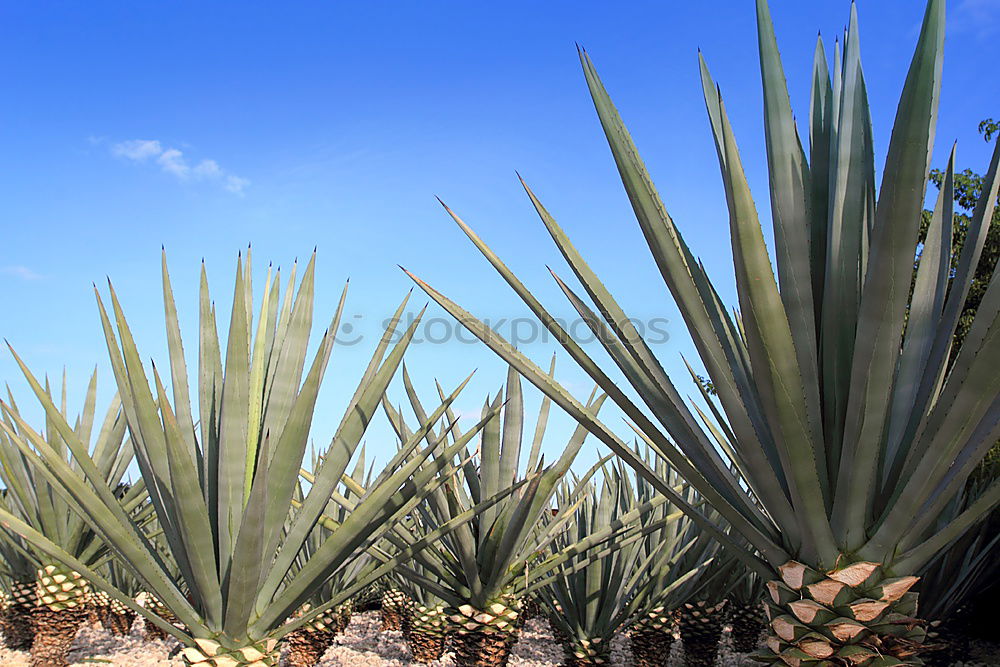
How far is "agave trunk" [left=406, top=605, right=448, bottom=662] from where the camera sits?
5473 mm

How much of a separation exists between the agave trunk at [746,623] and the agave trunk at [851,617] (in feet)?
16.3

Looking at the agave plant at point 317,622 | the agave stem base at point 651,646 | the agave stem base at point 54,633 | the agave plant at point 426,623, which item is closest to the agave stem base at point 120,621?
the agave plant at point 317,622

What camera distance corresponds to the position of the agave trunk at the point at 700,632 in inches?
210

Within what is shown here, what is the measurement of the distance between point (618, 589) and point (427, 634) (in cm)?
208

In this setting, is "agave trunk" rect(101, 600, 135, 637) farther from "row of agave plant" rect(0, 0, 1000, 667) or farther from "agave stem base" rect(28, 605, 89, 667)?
"row of agave plant" rect(0, 0, 1000, 667)

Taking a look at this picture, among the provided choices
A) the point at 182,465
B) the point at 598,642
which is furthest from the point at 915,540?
the point at 598,642

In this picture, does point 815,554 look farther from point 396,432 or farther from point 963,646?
point 963,646

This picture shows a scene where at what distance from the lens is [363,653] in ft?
23.4

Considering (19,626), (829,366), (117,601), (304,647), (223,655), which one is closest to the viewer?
(829,366)

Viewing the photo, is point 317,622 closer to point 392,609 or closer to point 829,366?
point 392,609

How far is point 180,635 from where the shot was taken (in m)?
2.25

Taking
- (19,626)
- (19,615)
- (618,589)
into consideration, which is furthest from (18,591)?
(618,589)

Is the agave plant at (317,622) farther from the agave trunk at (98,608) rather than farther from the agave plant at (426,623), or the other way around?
the agave trunk at (98,608)

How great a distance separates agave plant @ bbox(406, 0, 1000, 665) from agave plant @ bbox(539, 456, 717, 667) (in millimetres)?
2463
